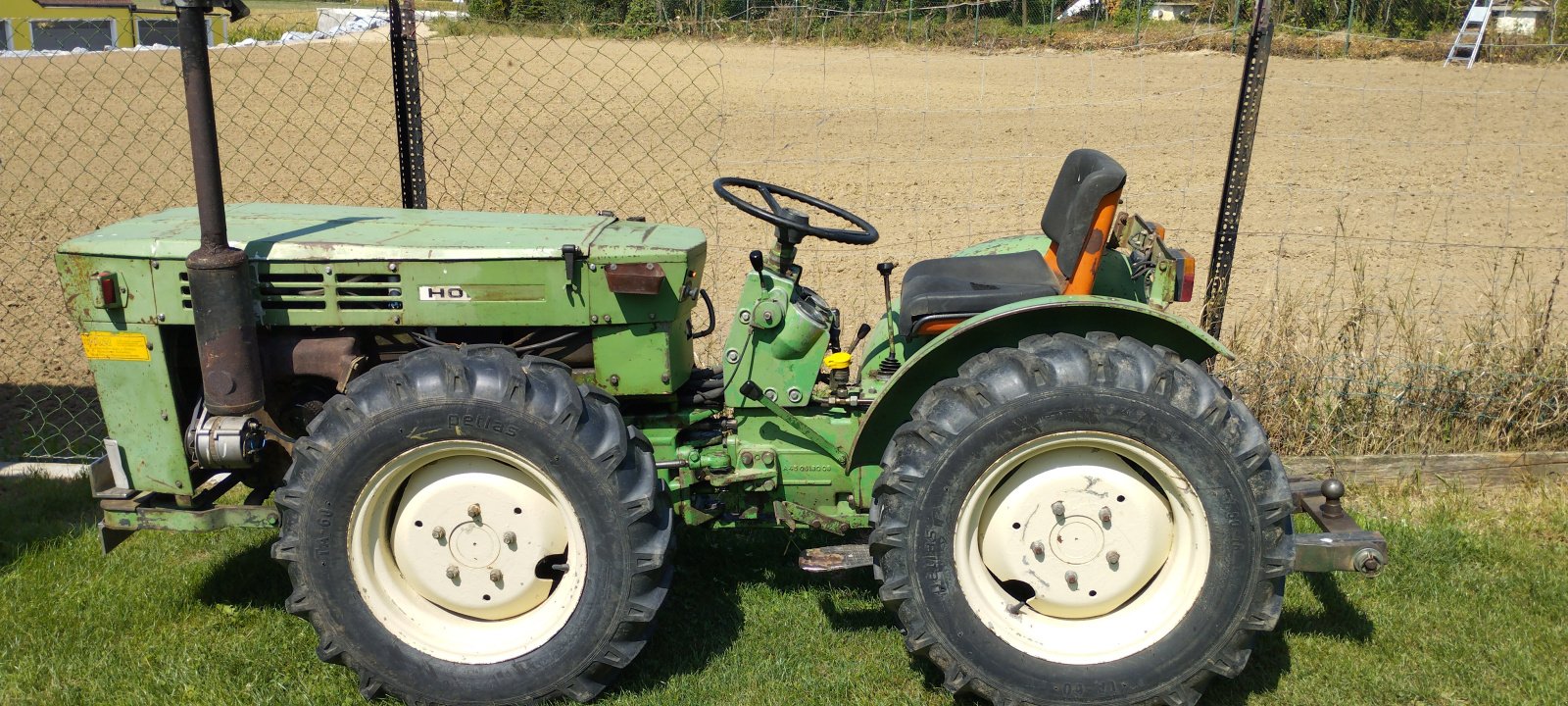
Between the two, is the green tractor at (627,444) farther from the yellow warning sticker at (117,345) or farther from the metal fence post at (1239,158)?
the metal fence post at (1239,158)

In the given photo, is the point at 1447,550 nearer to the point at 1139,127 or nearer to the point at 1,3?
the point at 1139,127

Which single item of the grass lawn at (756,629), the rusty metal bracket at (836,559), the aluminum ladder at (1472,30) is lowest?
the grass lawn at (756,629)

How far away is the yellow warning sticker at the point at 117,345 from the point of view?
3.21m

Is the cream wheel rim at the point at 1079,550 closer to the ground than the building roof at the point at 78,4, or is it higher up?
closer to the ground

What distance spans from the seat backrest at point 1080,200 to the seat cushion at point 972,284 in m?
0.10

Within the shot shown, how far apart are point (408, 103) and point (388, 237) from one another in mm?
1543

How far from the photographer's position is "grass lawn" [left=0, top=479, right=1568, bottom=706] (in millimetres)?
3203

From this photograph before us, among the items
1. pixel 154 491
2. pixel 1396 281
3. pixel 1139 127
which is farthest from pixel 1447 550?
pixel 1139 127

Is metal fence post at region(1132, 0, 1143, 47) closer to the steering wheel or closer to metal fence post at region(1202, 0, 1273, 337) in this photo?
metal fence post at region(1202, 0, 1273, 337)

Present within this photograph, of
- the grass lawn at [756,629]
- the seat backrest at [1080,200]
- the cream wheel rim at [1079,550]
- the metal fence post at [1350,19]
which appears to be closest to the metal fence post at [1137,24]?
the metal fence post at [1350,19]

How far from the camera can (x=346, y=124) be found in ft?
44.2

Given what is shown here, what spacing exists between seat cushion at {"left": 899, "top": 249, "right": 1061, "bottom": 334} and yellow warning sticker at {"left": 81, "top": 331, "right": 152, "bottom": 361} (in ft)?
7.36

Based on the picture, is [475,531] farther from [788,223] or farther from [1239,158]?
[1239,158]

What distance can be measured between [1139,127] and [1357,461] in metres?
9.35
